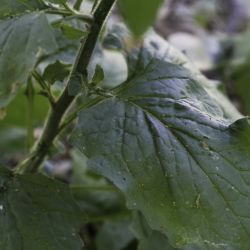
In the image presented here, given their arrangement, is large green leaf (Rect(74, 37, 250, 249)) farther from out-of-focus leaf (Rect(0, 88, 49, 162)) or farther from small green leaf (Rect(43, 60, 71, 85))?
out-of-focus leaf (Rect(0, 88, 49, 162))

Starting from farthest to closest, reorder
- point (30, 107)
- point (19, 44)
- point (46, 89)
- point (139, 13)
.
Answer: point (30, 107), point (46, 89), point (19, 44), point (139, 13)

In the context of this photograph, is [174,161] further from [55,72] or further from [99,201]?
[99,201]

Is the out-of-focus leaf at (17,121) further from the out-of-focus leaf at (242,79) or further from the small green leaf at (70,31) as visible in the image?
the out-of-focus leaf at (242,79)

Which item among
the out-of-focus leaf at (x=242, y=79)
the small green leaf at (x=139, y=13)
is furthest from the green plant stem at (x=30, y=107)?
the out-of-focus leaf at (x=242, y=79)

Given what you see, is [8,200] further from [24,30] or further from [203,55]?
A: [203,55]

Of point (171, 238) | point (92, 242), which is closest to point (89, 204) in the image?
point (92, 242)

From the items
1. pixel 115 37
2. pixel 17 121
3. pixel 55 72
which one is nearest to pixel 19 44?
pixel 55 72

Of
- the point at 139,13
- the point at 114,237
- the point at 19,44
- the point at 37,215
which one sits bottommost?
the point at 114,237
